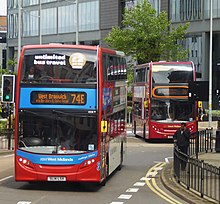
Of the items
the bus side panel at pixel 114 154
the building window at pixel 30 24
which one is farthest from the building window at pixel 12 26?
the bus side panel at pixel 114 154

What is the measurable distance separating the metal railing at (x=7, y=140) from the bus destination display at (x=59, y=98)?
14916 mm

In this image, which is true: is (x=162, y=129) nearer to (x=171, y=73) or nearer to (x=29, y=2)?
(x=171, y=73)

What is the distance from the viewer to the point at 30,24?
295 feet

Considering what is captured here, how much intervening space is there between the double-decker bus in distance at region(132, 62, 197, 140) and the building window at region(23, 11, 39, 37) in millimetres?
57448

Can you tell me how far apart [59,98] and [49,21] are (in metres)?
72.9

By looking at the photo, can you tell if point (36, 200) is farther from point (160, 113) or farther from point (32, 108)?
point (160, 113)

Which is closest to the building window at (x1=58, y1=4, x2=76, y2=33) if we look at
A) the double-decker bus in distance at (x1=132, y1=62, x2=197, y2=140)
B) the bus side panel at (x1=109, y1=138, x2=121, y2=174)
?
the double-decker bus in distance at (x1=132, y1=62, x2=197, y2=140)

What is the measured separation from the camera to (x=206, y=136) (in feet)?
94.3

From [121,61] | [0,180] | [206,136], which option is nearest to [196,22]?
[206,136]

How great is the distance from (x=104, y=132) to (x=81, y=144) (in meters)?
0.89

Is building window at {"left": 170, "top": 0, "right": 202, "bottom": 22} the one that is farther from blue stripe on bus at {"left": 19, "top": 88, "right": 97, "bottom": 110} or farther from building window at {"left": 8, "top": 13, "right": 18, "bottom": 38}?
blue stripe on bus at {"left": 19, "top": 88, "right": 97, "bottom": 110}

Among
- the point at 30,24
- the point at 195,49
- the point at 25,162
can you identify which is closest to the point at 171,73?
the point at 25,162

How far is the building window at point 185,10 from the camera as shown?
6294cm

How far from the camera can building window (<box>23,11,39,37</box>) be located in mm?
88562
